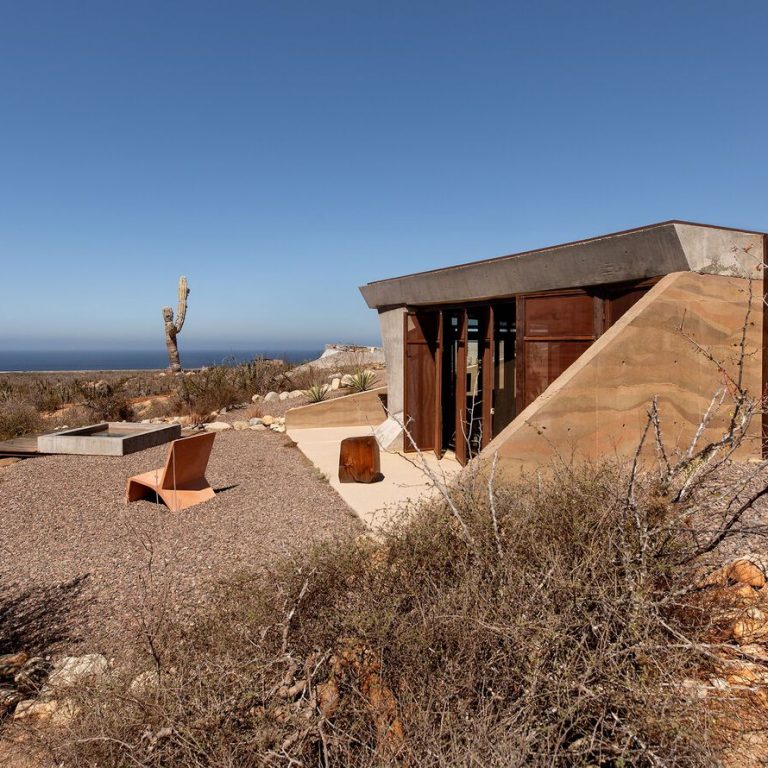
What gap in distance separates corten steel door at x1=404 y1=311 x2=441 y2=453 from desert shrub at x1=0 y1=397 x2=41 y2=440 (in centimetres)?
904

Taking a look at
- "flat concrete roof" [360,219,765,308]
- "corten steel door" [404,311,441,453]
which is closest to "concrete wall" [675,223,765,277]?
"flat concrete roof" [360,219,765,308]

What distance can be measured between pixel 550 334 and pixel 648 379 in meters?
1.33

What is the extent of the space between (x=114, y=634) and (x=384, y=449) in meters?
7.04

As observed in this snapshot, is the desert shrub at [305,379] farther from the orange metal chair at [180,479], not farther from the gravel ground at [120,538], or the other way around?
the orange metal chair at [180,479]

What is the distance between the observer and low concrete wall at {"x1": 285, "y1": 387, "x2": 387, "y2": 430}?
42.3ft

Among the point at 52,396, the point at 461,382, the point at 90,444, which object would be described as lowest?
the point at 90,444

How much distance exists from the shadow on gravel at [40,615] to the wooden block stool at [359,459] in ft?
12.7

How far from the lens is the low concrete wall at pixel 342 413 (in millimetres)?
12898

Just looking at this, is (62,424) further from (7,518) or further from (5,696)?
(5,696)

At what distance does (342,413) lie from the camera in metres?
13.3

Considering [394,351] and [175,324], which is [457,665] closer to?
[394,351]

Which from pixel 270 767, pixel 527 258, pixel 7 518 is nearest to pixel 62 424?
pixel 7 518

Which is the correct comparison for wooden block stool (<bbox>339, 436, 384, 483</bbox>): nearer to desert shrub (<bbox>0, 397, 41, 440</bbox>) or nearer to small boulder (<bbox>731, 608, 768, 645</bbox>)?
small boulder (<bbox>731, 608, 768, 645</bbox>)

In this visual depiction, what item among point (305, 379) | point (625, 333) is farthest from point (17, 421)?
point (625, 333)
